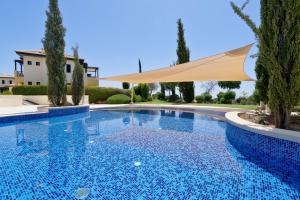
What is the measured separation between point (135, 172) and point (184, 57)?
757 inches

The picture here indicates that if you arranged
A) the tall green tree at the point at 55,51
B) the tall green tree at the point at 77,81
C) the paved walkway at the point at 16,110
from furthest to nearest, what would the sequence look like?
the tall green tree at the point at 77,81 → the tall green tree at the point at 55,51 → the paved walkway at the point at 16,110

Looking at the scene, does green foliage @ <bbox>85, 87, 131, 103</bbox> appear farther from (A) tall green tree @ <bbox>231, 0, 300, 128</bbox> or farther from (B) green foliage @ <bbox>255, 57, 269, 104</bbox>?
(A) tall green tree @ <bbox>231, 0, 300, 128</bbox>

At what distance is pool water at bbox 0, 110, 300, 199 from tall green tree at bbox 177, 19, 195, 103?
52.6ft

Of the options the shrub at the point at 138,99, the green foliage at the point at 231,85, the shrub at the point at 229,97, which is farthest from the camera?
the green foliage at the point at 231,85

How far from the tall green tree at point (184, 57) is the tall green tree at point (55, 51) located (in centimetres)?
1300

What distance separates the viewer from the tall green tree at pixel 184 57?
842 inches

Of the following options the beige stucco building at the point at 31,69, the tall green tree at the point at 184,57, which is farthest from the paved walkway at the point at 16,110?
the tall green tree at the point at 184,57

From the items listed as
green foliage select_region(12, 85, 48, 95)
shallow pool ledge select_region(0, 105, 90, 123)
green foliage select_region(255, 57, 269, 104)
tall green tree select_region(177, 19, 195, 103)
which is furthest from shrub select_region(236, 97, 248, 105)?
green foliage select_region(12, 85, 48, 95)

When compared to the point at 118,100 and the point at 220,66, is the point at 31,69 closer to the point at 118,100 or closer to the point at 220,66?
the point at 118,100

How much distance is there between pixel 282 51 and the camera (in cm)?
463

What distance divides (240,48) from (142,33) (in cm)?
1232

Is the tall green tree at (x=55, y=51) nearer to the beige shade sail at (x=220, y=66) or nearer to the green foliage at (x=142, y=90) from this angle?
the beige shade sail at (x=220, y=66)

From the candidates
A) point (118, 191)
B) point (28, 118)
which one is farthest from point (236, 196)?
point (28, 118)

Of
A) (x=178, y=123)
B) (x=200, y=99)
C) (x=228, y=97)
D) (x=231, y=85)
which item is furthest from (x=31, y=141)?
(x=231, y=85)
